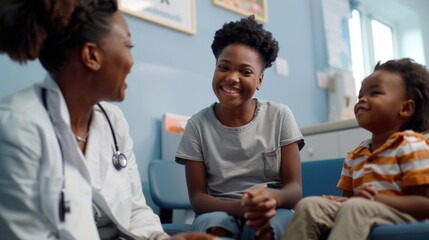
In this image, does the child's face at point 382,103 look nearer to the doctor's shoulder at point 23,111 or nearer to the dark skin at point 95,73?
the dark skin at point 95,73

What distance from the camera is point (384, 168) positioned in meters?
1.23

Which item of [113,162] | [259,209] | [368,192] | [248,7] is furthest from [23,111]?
[248,7]

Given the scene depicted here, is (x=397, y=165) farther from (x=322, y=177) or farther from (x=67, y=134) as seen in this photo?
(x=67, y=134)

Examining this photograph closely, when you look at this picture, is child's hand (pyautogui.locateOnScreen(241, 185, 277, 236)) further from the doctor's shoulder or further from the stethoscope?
the doctor's shoulder

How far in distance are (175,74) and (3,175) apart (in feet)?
5.22

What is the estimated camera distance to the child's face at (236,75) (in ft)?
4.67

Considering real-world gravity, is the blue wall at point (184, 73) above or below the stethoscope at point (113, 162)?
above

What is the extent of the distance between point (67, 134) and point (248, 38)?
2.36ft

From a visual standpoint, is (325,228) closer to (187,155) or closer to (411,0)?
(187,155)

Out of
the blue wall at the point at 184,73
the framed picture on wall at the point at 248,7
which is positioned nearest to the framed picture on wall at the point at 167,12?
the blue wall at the point at 184,73

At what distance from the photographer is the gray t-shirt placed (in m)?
A: 1.42

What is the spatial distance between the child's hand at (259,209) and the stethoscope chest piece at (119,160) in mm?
294

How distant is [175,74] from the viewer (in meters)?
2.43

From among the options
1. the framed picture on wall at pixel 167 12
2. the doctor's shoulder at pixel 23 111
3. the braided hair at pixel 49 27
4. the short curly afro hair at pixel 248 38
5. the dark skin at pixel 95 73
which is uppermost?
the framed picture on wall at pixel 167 12
